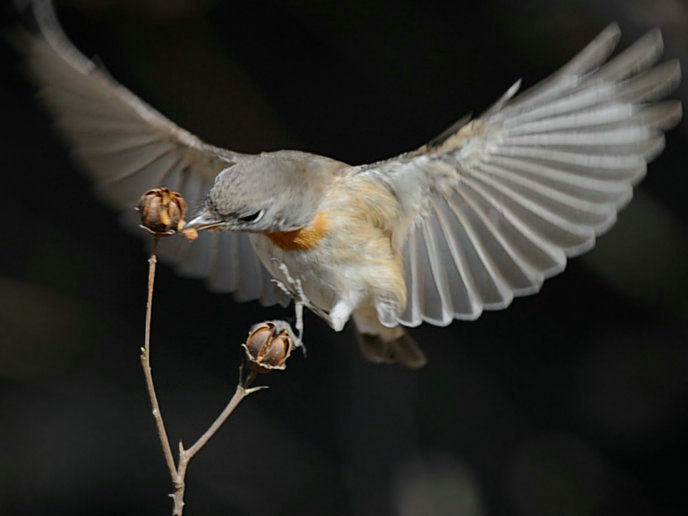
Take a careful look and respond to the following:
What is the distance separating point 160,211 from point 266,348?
1.06ft

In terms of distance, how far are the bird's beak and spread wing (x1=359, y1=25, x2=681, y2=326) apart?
0.42m

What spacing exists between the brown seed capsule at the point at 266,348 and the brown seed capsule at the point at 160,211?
256 millimetres

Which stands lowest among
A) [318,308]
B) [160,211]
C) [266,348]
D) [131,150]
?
[266,348]

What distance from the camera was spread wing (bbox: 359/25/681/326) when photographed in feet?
6.13

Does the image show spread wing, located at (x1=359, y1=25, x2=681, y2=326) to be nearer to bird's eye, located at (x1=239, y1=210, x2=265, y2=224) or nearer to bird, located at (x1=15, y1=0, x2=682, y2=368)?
bird, located at (x1=15, y1=0, x2=682, y2=368)

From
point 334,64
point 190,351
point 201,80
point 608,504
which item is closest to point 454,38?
point 334,64

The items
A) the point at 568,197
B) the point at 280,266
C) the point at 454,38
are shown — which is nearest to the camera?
the point at 568,197

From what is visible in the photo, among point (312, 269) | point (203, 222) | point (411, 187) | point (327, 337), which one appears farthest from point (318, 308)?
point (327, 337)

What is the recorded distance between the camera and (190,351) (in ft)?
12.6

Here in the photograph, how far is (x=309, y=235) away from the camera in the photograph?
2248 mm

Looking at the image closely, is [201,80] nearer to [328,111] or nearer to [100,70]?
[328,111]

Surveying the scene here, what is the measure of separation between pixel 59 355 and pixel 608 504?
2.18 metres

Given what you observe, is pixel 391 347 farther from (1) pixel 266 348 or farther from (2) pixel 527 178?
(1) pixel 266 348

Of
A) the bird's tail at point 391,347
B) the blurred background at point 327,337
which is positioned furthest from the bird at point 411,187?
the blurred background at point 327,337
